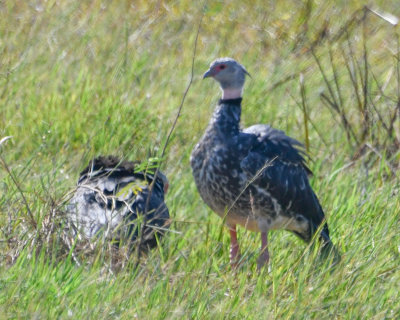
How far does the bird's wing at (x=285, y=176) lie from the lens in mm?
5797

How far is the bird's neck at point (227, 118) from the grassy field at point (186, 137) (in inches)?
18.8

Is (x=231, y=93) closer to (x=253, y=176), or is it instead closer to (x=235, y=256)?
(x=253, y=176)

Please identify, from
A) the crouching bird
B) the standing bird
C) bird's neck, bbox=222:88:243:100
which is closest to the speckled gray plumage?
the standing bird

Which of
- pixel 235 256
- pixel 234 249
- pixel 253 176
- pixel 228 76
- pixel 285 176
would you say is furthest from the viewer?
pixel 228 76

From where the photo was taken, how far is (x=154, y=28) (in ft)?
31.0

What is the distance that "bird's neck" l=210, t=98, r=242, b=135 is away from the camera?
5.90 meters

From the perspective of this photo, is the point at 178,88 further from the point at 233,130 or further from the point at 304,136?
the point at 233,130

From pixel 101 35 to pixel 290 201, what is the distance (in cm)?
346

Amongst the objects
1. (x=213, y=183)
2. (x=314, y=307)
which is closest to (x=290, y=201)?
(x=213, y=183)

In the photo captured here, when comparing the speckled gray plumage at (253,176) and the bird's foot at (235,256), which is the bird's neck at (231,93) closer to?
the speckled gray plumage at (253,176)

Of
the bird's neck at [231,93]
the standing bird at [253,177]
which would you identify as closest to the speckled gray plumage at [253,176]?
the standing bird at [253,177]

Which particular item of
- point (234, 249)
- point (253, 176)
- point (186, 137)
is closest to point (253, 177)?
point (253, 176)

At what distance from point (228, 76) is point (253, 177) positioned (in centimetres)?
83

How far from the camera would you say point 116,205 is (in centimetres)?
545
